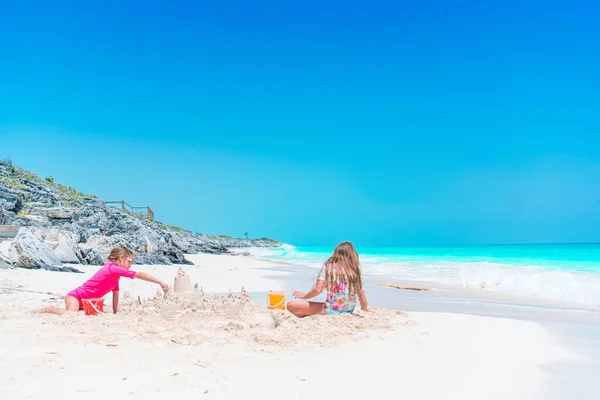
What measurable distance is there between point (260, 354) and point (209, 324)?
4.00ft

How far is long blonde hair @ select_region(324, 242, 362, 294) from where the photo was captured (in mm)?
6043

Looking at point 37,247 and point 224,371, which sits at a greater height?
point 37,247

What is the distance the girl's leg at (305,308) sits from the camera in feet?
20.1

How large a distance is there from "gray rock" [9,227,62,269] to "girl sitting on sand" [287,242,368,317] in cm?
720

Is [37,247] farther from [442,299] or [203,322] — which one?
[442,299]

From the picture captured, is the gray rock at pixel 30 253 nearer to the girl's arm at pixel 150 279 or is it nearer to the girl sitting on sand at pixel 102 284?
the girl sitting on sand at pixel 102 284

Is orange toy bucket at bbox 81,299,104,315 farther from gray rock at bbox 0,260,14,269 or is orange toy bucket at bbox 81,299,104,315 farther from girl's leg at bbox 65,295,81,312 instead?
gray rock at bbox 0,260,14,269

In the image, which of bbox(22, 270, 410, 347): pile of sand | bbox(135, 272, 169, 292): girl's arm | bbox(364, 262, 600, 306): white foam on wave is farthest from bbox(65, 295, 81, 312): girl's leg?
bbox(364, 262, 600, 306): white foam on wave

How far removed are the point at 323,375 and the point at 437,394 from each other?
2.77 feet

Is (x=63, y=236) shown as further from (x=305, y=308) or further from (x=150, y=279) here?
(x=305, y=308)

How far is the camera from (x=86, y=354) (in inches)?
155

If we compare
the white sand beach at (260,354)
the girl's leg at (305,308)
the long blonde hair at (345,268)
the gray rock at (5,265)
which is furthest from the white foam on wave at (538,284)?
the gray rock at (5,265)

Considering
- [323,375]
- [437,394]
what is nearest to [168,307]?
[323,375]

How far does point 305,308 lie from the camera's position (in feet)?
20.1
